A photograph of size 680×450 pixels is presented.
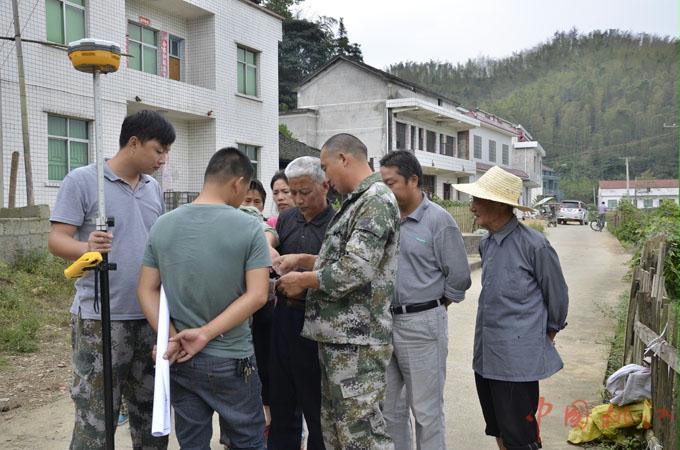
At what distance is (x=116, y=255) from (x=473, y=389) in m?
3.56

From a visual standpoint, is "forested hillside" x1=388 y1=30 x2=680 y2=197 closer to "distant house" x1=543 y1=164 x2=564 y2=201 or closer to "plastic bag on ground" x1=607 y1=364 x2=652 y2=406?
"distant house" x1=543 y1=164 x2=564 y2=201

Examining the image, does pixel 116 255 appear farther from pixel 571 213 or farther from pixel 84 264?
pixel 571 213

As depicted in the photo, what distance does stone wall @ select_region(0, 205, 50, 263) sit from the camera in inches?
350

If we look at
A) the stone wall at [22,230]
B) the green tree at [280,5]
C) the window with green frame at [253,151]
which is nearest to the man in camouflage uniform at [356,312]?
the stone wall at [22,230]

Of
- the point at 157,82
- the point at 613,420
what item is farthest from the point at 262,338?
the point at 157,82

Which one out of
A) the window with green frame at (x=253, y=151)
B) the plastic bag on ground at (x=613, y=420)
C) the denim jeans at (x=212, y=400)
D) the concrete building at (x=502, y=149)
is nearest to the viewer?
the denim jeans at (x=212, y=400)

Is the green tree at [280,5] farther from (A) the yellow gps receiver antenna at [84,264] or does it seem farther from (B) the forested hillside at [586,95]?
(B) the forested hillside at [586,95]

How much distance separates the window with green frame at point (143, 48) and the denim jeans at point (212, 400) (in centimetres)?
1317

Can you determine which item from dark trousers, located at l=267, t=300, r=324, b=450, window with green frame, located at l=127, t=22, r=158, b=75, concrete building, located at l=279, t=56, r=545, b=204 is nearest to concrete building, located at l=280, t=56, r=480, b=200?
concrete building, located at l=279, t=56, r=545, b=204

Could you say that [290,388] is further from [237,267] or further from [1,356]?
[1,356]

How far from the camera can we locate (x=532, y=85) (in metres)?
122

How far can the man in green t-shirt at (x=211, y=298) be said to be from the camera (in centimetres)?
250

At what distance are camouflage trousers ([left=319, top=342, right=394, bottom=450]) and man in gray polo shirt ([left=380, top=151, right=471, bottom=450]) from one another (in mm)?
559

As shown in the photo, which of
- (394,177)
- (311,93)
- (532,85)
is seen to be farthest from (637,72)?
(394,177)
